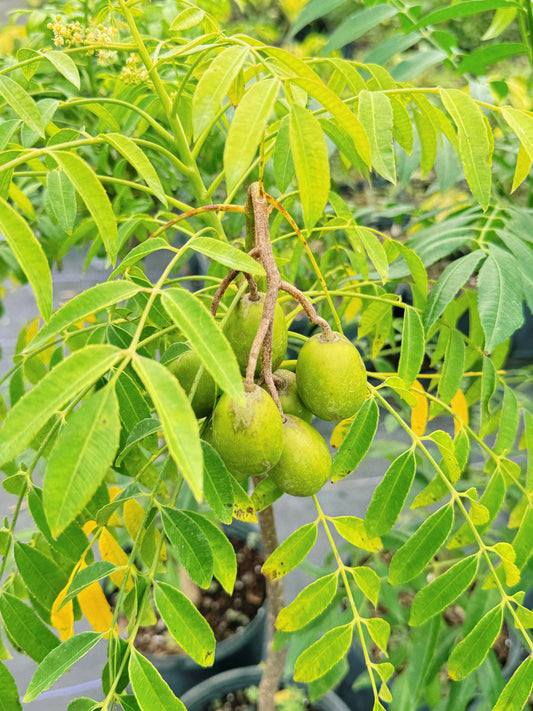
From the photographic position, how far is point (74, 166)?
50 cm

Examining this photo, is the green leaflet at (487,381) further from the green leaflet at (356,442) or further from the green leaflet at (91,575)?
the green leaflet at (91,575)

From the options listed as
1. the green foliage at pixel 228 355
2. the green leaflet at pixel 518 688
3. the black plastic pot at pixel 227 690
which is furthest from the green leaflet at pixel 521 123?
the black plastic pot at pixel 227 690

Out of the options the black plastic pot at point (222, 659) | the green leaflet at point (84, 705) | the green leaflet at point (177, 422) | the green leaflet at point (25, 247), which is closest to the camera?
the green leaflet at point (177, 422)

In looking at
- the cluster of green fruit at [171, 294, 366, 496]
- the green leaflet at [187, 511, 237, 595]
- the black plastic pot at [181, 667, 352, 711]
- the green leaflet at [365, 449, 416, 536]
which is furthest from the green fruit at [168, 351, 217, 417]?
the black plastic pot at [181, 667, 352, 711]

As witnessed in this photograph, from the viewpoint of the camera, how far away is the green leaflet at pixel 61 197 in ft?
2.21

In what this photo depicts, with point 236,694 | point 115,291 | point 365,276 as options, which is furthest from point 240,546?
point 115,291

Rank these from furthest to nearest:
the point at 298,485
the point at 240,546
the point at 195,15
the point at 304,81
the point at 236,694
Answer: the point at 240,546 < the point at 236,694 < the point at 195,15 < the point at 298,485 < the point at 304,81

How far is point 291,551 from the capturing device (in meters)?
0.67

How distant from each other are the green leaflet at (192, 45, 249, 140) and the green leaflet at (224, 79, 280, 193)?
4cm

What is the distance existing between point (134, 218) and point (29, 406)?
470 mm

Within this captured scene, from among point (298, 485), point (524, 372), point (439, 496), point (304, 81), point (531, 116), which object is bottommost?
point (524, 372)

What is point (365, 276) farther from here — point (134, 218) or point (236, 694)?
point (236, 694)

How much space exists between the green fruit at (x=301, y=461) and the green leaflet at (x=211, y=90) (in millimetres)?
304

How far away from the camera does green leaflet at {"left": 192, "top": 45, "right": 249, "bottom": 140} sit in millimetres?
465
